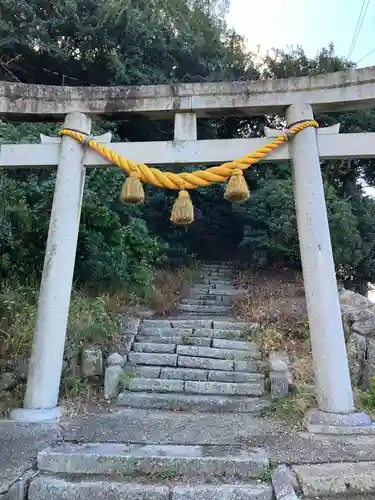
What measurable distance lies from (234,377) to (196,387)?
56 cm

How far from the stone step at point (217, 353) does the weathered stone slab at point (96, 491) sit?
292cm

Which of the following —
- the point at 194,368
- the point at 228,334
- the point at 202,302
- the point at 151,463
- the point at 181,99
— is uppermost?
the point at 181,99

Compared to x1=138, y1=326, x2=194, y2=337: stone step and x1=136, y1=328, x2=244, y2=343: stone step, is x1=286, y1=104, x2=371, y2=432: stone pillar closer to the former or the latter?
x1=136, y1=328, x2=244, y2=343: stone step

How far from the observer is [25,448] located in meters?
3.05

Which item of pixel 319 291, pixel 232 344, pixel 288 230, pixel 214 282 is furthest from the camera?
pixel 214 282

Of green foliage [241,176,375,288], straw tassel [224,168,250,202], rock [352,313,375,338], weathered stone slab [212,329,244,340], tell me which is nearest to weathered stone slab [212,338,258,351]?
weathered stone slab [212,329,244,340]

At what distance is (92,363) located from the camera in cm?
488

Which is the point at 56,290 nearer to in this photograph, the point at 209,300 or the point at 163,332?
the point at 163,332

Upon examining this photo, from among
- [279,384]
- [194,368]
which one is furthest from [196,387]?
[279,384]

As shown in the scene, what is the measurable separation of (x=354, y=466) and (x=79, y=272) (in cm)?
527

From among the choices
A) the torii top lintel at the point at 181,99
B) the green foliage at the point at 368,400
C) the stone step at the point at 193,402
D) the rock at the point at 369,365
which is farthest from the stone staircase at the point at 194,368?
the torii top lintel at the point at 181,99

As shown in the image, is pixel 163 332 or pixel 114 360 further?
pixel 163 332

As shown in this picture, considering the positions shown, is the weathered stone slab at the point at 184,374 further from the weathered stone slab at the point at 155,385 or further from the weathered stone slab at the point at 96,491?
the weathered stone slab at the point at 96,491

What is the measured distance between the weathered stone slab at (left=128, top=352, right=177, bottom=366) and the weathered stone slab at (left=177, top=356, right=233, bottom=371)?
0.10m
